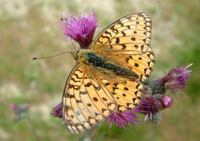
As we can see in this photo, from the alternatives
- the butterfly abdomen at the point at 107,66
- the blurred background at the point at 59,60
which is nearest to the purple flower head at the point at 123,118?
the butterfly abdomen at the point at 107,66

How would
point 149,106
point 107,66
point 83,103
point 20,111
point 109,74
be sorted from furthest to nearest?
1. point 20,111
2. point 149,106
3. point 107,66
4. point 109,74
5. point 83,103

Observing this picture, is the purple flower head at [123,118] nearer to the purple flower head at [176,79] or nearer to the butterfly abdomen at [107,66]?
the butterfly abdomen at [107,66]

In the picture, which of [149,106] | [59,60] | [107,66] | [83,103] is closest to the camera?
[83,103]

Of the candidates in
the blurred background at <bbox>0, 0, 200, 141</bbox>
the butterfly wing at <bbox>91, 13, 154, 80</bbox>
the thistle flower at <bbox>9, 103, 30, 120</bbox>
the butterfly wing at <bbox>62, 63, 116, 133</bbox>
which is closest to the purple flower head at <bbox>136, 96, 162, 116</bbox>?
the butterfly wing at <bbox>91, 13, 154, 80</bbox>

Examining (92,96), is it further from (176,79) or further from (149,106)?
(176,79)

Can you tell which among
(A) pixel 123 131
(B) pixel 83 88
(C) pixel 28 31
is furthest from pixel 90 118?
(C) pixel 28 31

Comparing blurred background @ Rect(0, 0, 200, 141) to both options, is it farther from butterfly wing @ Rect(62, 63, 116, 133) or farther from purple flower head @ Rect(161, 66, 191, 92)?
butterfly wing @ Rect(62, 63, 116, 133)

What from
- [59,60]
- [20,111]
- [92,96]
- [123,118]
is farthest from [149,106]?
[59,60]

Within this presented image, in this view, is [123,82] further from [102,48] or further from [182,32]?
[182,32]
